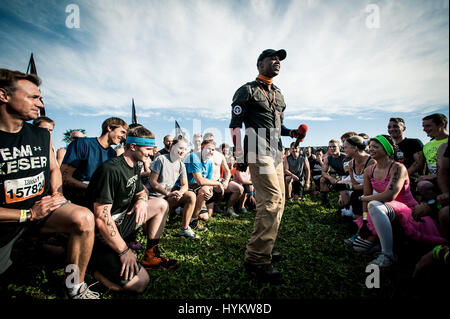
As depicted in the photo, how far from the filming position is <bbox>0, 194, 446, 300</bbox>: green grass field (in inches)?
92.2

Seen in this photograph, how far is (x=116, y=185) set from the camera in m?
2.63

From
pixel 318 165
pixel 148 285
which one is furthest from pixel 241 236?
pixel 318 165

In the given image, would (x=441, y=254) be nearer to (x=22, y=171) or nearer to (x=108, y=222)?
(x=108, y=222)

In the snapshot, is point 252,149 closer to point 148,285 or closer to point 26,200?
point 148,285

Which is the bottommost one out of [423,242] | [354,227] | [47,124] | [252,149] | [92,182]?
[354,227]

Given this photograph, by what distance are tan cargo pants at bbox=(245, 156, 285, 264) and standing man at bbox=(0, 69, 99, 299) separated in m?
2.00

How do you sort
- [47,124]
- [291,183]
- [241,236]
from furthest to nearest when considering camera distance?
[291,183] < [47,124] < [241,236]

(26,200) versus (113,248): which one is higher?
(26,200)

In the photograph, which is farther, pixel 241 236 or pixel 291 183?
pixel 291 183

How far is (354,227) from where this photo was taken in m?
4.23

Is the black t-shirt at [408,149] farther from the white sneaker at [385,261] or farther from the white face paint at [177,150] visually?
the white face paint at [177,150]

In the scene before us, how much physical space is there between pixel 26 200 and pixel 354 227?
567 centimetres

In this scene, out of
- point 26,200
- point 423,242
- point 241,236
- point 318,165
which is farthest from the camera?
point 318,165

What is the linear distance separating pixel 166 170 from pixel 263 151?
105 inches
